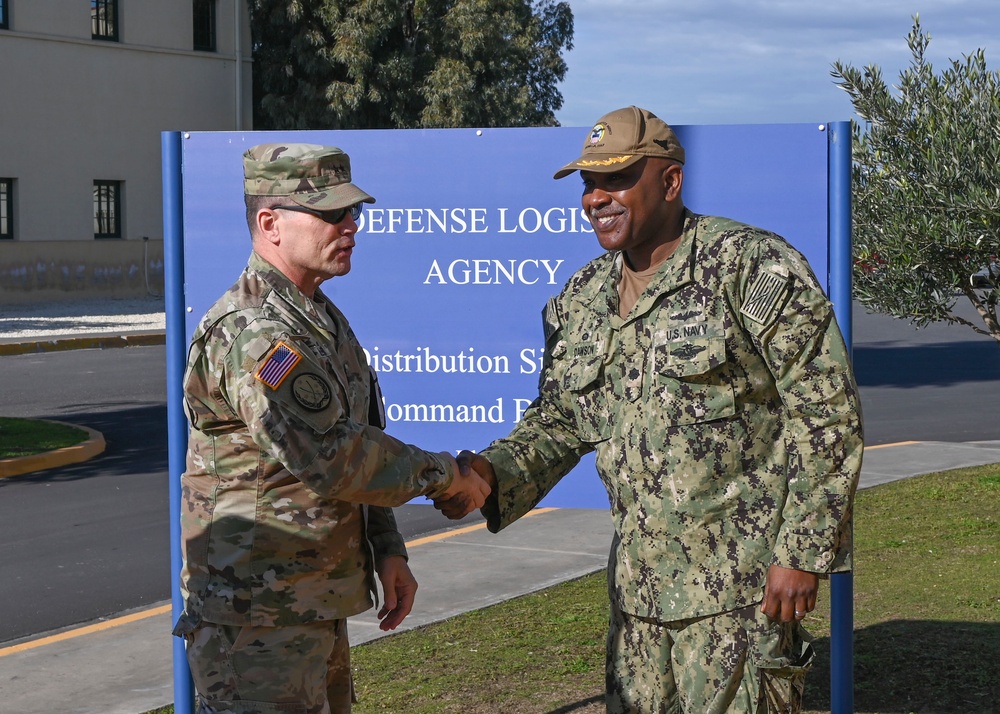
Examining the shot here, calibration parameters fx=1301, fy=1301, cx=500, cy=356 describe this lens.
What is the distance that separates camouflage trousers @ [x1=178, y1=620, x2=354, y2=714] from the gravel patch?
1703cm

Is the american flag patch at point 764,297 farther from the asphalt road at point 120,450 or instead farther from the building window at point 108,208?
the building window at point 108,208

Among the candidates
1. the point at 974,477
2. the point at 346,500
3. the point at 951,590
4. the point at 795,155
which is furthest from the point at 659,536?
the point at 974,477

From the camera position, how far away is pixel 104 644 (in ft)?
18.9

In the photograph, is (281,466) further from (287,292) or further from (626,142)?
(626,142)

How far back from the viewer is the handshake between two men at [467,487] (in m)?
3.26

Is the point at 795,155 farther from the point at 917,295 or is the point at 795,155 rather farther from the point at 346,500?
the point at 917,295

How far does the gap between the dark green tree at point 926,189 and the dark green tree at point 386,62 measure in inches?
890

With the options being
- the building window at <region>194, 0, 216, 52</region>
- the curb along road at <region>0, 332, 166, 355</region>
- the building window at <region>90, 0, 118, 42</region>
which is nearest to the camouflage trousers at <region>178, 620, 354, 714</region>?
the curb along road at <region>0, 332, 166, 355</region>

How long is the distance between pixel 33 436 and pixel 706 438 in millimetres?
9340

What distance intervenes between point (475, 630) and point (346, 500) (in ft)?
10.2

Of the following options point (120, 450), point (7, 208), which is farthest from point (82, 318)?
point (120, 450)

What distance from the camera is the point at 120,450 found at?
11055 mm

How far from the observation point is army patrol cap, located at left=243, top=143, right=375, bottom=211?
10.0ft

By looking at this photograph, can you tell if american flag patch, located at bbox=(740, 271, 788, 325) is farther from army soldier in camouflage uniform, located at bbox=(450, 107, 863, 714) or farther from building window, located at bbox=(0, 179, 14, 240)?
building window, located at bbox=(0, 179, 14, 240)
